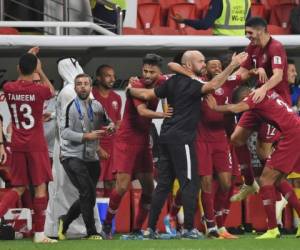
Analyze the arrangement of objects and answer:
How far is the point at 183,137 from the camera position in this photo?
15.9 meters

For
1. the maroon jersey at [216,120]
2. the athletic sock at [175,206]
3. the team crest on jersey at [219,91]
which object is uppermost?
the team crest on jersey at [219,91]

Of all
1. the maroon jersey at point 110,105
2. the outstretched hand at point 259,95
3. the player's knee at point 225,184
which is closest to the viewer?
the outstretched hand at point 259,95

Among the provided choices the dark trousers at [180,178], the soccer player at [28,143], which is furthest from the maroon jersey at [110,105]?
the dark trousers at [180,178]

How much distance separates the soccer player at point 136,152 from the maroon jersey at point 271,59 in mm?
1059

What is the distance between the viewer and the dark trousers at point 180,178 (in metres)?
15.8

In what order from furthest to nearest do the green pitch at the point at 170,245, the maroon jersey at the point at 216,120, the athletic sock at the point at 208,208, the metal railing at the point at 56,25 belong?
the metal railing at the point at 56,25 < the maroon jersey at the point at 216,120 < the athletic sock at the point at 208,208 < the green pitch at the point at 170,245

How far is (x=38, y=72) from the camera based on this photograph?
1650 cm

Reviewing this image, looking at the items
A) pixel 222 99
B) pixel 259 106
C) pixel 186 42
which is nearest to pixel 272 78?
pixel 259 106

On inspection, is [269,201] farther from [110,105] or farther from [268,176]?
[110,105]

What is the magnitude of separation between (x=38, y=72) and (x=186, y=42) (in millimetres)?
3781

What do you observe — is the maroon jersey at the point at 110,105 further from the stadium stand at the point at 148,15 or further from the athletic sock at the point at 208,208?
the stadium stand at the point at 148,15

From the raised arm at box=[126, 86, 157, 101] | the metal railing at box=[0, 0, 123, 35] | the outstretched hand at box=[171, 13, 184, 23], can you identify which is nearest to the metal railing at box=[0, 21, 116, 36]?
the metal railing at box=[0, 0, 123, 35]

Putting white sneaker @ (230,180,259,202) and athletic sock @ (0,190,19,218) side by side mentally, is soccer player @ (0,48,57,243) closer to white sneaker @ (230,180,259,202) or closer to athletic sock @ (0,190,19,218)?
athletic sock @ (0,190,19,218)

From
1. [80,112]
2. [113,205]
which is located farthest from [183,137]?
[80,112]
